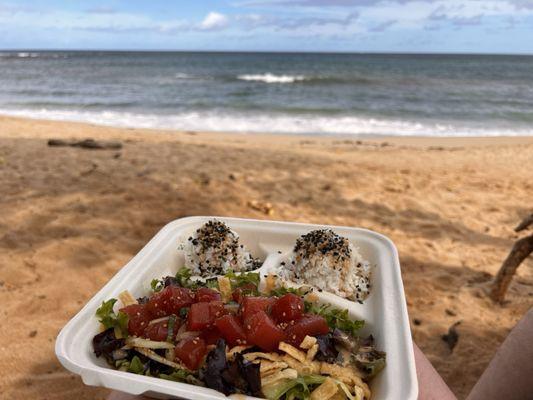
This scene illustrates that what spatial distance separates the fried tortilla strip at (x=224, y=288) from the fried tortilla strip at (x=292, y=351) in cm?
39

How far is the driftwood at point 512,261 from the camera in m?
3.36

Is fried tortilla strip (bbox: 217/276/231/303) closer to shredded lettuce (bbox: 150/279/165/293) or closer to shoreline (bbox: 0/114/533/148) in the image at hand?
shredded lettuce (bbox: 150/279/165/293)

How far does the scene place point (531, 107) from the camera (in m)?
21.0

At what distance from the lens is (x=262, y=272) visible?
215 centimetres

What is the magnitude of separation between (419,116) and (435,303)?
1517 cm

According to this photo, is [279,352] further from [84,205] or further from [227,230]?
[84,205]

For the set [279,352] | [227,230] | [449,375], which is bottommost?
[449,375]

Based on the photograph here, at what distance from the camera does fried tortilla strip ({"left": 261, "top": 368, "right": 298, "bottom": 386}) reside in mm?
1348

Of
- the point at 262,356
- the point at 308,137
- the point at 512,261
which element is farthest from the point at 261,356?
the point at 308,137

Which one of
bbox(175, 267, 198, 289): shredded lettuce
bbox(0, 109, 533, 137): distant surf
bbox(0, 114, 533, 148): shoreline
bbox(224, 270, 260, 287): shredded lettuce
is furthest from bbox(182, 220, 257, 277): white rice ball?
bbox(0, 109, 533, 137): distant surf

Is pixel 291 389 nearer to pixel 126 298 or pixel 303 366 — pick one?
pixel 303 366

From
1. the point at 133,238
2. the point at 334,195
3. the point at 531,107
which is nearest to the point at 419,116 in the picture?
the point at 531,107

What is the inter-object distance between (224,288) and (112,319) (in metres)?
0.45

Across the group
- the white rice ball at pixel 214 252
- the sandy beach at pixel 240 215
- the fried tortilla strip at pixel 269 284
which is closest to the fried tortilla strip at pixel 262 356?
the fried tortilla strip at pixel 269 284
